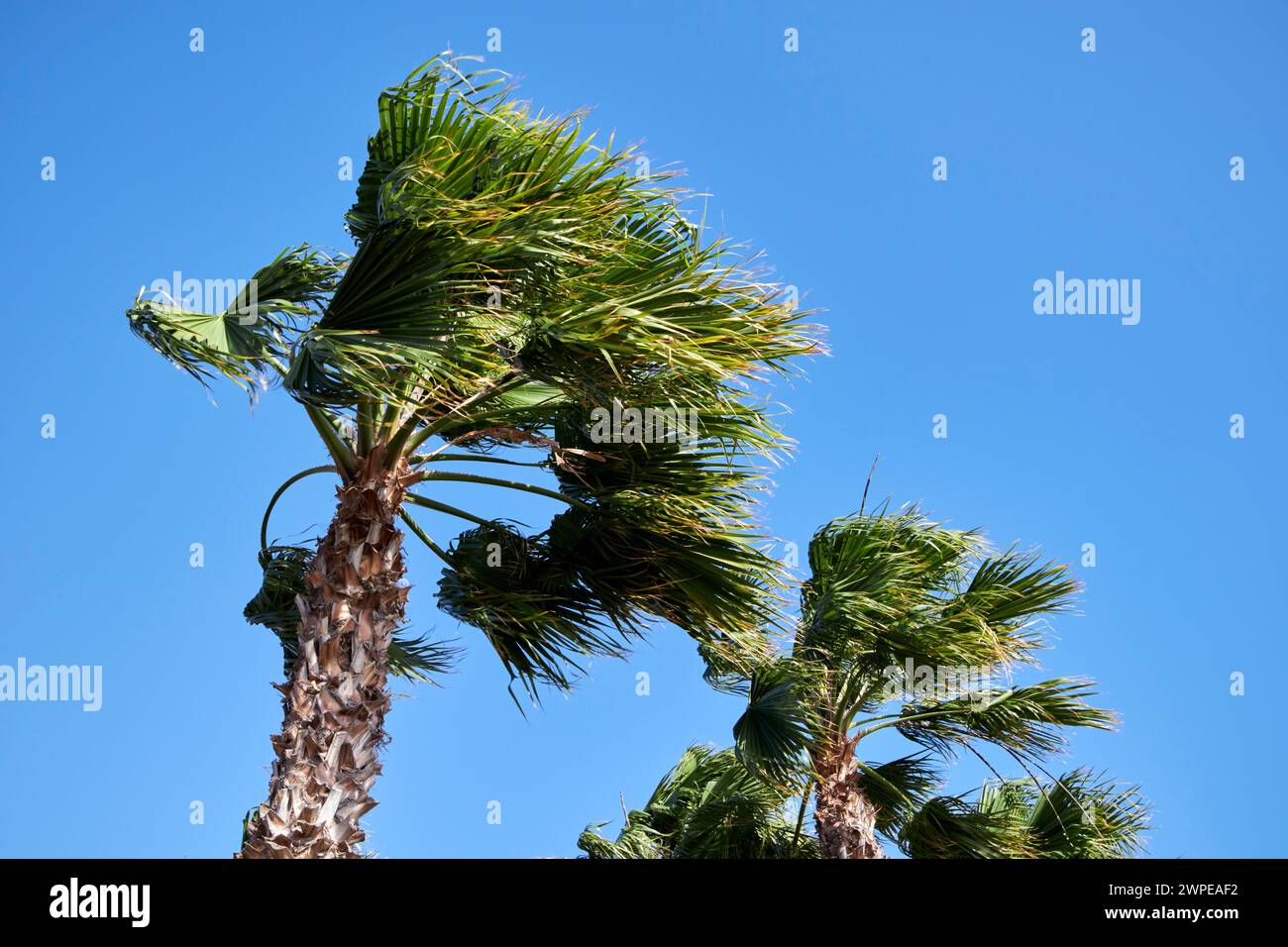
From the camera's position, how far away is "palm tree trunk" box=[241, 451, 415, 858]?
5121 mm

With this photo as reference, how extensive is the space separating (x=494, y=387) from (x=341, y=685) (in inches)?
66.7

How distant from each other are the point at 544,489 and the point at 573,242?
4.88ft

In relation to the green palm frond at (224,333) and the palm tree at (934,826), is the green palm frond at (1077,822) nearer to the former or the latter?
the palm tree at (934,826)

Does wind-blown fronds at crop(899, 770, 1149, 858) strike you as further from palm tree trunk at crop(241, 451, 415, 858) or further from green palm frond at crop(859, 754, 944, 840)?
palm tree trunk at crop(241, 451, 415, 858)

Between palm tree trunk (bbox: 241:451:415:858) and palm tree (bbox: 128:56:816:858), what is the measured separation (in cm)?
1

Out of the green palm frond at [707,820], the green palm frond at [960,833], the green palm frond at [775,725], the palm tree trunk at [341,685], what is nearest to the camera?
the palm tree trunk at [341,685]

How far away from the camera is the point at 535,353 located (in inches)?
209

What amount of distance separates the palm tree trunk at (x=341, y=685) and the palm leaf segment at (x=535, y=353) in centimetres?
34

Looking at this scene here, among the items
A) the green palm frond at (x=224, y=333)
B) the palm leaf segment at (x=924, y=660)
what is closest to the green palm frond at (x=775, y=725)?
the palm leaf segment at (x=924, y=660)

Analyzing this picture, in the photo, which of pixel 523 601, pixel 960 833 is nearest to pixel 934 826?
pixel 960 833

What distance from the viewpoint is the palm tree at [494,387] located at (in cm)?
517

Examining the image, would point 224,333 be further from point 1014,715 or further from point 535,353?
point 1014,715

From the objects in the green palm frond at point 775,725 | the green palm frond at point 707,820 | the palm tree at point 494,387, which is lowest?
the green palm frond at point 707,820
